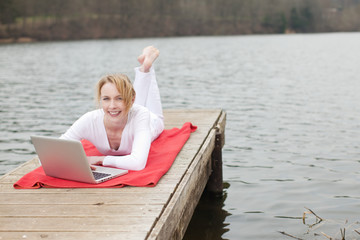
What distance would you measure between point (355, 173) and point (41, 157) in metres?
5.11

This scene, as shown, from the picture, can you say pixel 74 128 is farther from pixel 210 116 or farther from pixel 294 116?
pixel 294 116

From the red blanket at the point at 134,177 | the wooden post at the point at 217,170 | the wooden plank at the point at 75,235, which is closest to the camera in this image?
the wooden plank at the point at 75,235

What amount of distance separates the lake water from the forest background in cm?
6156

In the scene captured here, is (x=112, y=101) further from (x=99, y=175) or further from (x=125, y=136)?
(x=99, y=175)

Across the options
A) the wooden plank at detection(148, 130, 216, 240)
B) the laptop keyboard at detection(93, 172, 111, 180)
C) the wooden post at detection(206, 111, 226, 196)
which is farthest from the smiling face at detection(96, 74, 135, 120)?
the wooden post at detection(206, 111, 226, 196)

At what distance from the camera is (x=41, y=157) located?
442 centimetres

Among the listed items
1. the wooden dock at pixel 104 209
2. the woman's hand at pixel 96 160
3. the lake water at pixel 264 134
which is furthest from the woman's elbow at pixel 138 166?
the lake water at pixel 264 134

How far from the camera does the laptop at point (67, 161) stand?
13.4ft

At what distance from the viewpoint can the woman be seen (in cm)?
460

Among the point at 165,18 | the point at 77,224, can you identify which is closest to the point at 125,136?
the point at 77,224

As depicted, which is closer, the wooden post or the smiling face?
the smiling face

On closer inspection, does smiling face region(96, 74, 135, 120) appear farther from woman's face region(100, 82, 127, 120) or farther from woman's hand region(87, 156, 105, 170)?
woman's hand region(87, 156, 105, 170)

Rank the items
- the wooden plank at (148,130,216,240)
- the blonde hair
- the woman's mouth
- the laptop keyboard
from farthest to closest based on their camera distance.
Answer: the woman's mouth → the blonde hair → the laptop keyboard → the wooden plank at (148,130,216,240)

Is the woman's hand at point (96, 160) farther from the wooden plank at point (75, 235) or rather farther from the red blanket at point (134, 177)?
the wooden plank at point (75, 235)
